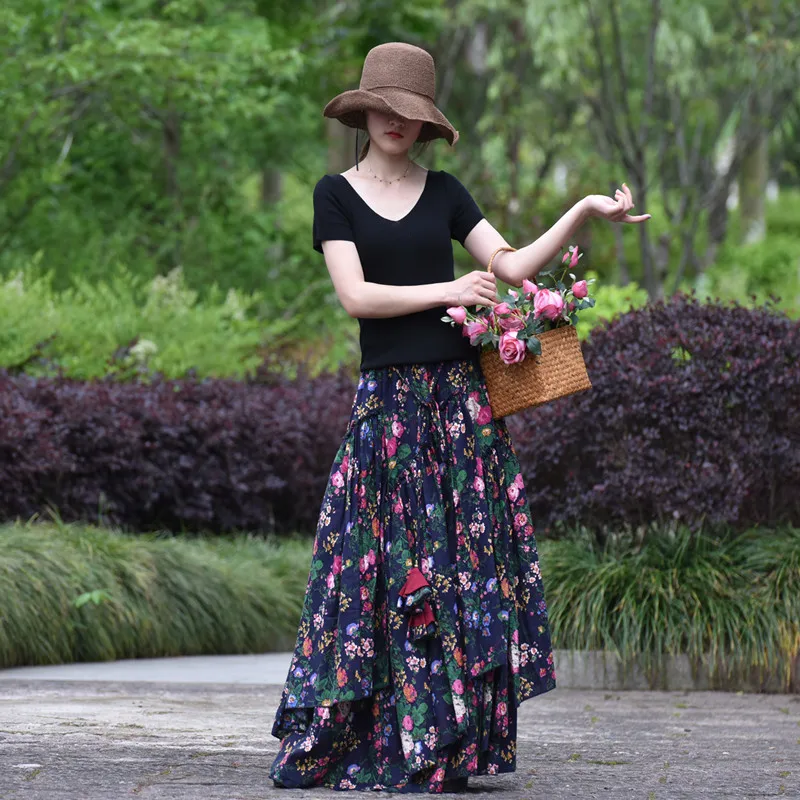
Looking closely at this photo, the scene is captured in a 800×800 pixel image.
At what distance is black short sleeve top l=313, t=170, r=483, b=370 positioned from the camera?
4.21 meters

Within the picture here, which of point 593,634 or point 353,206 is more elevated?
point 353,206

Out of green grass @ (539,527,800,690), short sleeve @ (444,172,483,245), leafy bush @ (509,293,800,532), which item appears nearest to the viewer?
short sleeve @ (444,172,483,245)

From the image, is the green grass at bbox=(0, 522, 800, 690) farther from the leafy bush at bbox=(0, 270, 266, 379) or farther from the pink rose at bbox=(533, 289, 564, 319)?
the pink rose at bbox=(533, 289, 564, 319)

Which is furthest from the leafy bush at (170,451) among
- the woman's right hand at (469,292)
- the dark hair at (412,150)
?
the woman's right hand at (469,292)

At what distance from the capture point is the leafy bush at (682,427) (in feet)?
22.3

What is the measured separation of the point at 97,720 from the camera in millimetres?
5172

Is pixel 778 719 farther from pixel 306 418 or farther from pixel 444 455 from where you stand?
pixel 306 418

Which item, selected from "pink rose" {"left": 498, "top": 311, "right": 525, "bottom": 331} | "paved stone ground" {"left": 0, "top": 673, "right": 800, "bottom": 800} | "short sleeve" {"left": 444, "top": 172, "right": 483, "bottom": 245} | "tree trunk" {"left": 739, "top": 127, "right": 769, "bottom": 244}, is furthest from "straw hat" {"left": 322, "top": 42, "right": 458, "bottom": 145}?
"tree trunk" {"left": 739, "top": 127, "right": 769, "bottom": 244}

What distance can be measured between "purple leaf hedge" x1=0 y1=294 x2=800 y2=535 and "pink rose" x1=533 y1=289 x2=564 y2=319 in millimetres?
2710

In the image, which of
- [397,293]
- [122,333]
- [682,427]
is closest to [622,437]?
[682,427]

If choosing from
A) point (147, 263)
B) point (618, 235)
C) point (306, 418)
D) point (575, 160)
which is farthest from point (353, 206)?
point (575, 160)

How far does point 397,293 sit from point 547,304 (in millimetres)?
439

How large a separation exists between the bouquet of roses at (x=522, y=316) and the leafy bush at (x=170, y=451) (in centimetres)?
425

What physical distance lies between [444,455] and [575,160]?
2008cm
